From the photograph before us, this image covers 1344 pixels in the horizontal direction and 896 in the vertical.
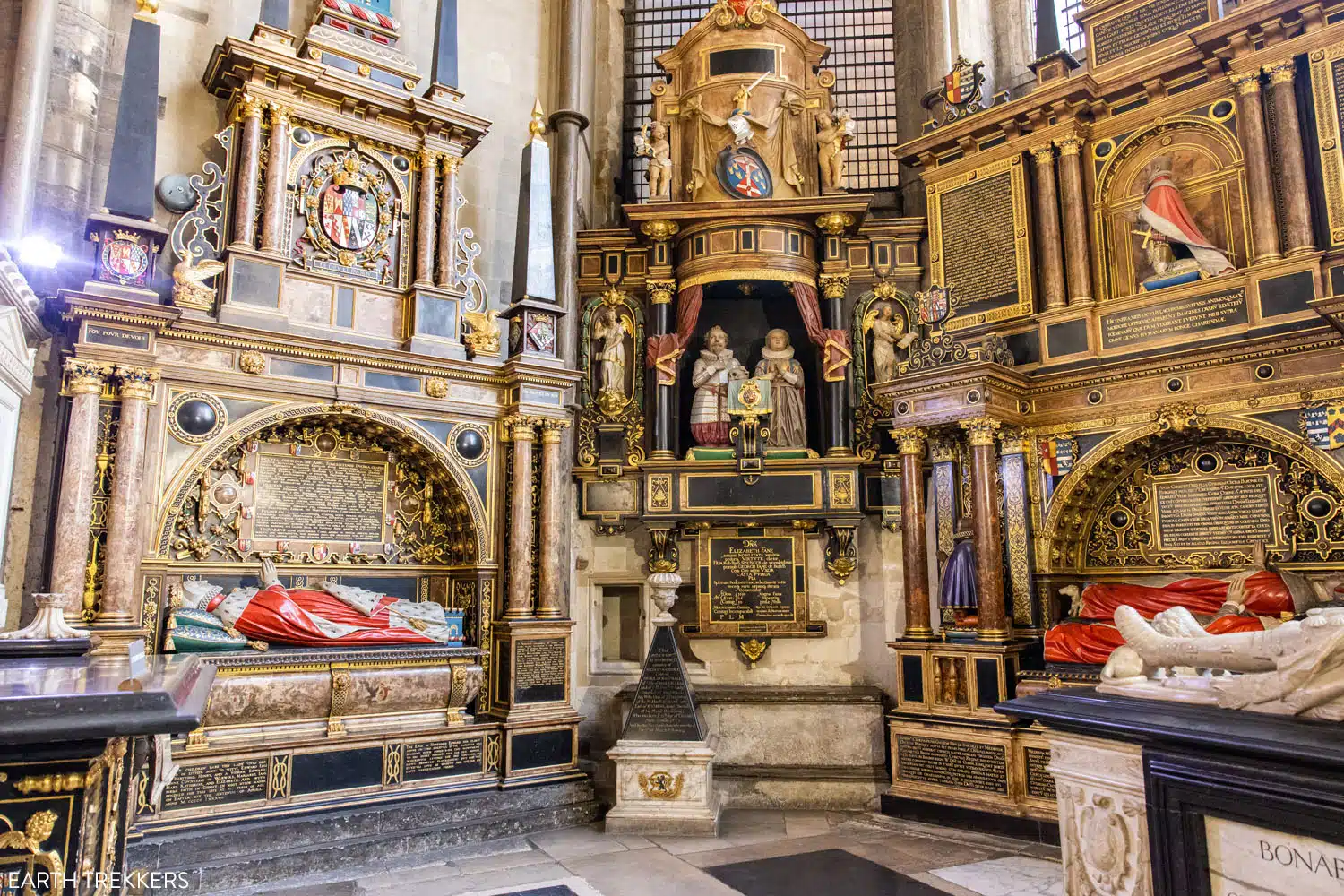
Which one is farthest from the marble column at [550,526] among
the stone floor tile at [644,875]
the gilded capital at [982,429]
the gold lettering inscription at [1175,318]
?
the gold lettering inscription at [1175,318]

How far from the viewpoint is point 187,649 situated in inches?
269

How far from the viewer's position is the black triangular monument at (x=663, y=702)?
7.50 meters

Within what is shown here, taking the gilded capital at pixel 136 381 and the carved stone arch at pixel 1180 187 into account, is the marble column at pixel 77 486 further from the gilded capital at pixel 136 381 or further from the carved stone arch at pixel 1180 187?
the carved stone arch at pixel 1180 187

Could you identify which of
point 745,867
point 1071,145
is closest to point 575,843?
point 745,867

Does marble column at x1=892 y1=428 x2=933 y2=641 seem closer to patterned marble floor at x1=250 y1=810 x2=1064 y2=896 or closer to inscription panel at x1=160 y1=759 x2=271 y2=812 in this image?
patterned marble floor at x1=250 y1=810 x2=1064 y2=896

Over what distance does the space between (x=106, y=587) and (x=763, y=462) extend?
18.8 ft

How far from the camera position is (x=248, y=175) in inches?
309

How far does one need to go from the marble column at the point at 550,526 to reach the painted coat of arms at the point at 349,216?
7.81 ft

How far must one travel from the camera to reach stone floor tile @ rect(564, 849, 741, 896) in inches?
227

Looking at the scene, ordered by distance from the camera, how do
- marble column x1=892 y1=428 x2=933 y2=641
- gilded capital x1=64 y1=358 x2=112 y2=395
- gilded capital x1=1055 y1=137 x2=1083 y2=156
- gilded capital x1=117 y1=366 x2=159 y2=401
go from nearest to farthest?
gilded capital x1=64 y1=358 x2=112 y2=395 < gilded capital x1=117 y1=366 x2=159 y2=401 < marble column x1=892 y1=428 x2=933 y2=641 < gilded capital x1=1055 y1=137 x2=1083 y2=156

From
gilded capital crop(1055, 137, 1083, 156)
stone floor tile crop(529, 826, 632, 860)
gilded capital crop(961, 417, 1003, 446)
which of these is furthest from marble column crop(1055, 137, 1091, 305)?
stone floor tile crop(529, 826, 632, 860)

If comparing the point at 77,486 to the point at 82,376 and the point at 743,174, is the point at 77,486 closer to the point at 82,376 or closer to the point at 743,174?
the point at 82,376

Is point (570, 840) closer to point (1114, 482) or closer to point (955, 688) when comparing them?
point (955, 688)

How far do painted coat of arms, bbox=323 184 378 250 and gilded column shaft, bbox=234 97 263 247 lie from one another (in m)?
0.62
